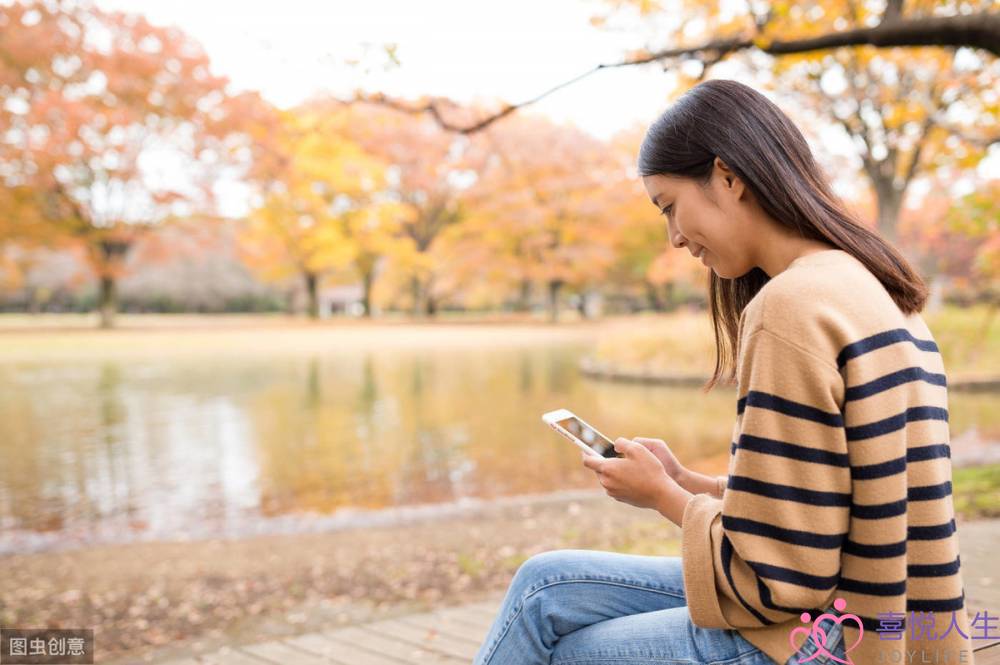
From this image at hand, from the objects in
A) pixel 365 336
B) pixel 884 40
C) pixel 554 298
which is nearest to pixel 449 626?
pixel 884 40

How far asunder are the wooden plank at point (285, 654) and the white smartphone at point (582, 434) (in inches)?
59.1

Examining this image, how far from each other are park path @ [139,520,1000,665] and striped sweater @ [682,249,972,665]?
1.59 m

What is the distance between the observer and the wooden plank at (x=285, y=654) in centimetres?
243

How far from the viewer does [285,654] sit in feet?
8.18

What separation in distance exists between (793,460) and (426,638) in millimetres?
1967

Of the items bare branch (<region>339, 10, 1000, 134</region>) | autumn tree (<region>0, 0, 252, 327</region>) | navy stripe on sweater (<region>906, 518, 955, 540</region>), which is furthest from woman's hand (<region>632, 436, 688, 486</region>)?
autumn tree (<region>0, 0, 252, 327</region>)

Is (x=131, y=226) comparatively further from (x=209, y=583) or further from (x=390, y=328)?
(x=209, y=583)

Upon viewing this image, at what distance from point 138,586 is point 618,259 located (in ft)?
104

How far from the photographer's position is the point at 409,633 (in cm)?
267

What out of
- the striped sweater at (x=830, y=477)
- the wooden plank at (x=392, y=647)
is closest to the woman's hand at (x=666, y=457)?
the striped sweater at (x=830, y=477)

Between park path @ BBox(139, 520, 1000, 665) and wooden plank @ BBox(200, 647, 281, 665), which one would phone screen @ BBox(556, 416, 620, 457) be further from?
wooden plank @ BBox(200, 647, 281, 665)

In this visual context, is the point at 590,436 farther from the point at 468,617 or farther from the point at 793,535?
the point at 468,617

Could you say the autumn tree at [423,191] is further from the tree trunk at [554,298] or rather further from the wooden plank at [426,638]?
the wooden plank at [426,638]

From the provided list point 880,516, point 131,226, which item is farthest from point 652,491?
point 131,226
